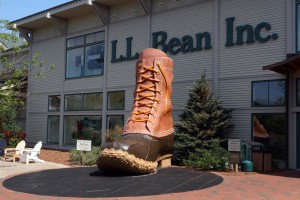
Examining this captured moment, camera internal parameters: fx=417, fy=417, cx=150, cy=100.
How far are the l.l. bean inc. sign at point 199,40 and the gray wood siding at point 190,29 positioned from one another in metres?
0.15

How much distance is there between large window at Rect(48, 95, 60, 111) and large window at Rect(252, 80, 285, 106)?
1165 centimetres

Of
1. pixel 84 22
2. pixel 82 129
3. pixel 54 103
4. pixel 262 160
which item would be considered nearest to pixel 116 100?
pixel 82 129

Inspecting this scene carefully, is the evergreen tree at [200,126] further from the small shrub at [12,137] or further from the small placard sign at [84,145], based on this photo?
the small shrub at [12,137]

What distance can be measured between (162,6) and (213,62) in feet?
12.6

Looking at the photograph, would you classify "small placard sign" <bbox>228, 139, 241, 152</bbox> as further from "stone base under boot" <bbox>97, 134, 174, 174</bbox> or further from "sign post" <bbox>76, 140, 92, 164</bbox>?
"sign post" <bbox>76, 140, 92, 164</bbox>

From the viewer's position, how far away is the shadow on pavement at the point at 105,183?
7465 mm

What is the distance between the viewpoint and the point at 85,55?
21016 millimetres

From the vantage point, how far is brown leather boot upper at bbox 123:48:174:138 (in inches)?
399

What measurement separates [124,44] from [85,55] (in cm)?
284

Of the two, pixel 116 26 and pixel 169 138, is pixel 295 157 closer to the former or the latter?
pixel 169 138

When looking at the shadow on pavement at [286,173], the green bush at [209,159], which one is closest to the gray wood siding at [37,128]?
the green bush at [209,159]

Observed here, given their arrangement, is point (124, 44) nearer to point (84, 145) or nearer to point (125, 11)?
point (125, 11)

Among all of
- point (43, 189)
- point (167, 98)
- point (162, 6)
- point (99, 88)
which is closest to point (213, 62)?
point (162, 6)

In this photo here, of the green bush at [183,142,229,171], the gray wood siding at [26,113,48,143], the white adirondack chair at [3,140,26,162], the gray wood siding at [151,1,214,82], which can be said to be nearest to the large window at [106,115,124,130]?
the gray wood siding at [151,1,214,82]
